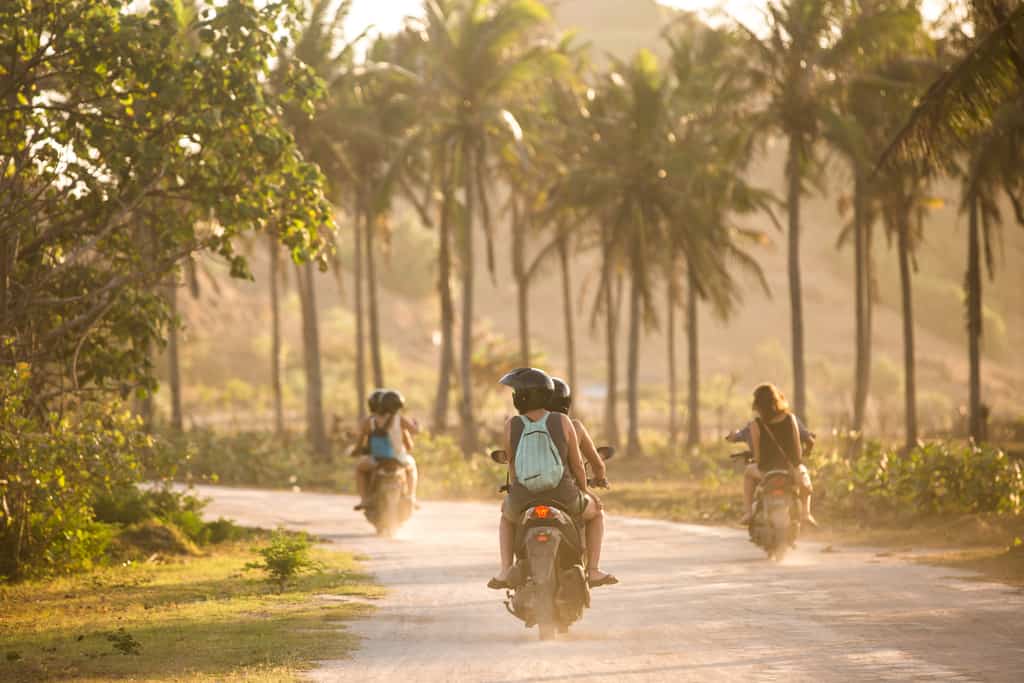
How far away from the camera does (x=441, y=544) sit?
17.8 m

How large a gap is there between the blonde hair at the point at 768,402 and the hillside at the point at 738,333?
54058 millimetres

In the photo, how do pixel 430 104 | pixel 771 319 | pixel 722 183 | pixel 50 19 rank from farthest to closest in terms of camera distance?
pixel 771 319 → pixel 722 183 → pixel 430 104 → pixel 50 19

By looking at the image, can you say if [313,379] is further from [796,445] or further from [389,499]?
[796,445]

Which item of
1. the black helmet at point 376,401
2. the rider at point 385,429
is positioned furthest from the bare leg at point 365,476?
the black helmet at point 376,401

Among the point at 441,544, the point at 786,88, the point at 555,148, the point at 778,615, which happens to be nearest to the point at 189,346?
the point at 555,148

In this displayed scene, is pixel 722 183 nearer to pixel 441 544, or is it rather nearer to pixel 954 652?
pixel 441 544

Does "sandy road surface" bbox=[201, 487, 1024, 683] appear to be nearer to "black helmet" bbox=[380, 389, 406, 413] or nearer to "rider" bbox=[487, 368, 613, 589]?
"rider" bbox=[487, 368, 613, 589]

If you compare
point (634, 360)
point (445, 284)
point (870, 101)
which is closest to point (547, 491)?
point (445, 284)

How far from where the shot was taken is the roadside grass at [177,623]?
886 cm

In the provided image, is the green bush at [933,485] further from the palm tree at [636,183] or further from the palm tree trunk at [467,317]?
the palm tree at [636,183]

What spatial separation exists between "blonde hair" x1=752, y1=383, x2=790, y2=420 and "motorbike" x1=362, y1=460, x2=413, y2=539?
5.54 m

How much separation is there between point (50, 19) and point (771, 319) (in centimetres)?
13755

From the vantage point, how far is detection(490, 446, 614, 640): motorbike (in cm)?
953

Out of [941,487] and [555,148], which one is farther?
[555,148]
